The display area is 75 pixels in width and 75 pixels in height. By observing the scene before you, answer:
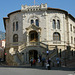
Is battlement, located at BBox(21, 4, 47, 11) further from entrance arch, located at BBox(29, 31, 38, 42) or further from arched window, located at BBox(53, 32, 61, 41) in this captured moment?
arched window, located at BBox(53, 32, 61, 41)

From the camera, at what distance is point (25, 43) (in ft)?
126

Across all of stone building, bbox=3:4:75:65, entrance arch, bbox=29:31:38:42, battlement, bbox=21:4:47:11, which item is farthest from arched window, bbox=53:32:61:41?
battlement, bbox=21:4:47:11

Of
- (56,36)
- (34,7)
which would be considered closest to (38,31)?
(56,36)

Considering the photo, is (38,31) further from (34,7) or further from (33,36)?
(34,7)

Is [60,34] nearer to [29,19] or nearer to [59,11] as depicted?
[59,11]

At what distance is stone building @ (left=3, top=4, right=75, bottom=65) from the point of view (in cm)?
3822

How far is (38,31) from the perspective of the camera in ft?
128

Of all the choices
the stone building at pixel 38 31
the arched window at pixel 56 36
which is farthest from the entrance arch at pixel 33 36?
the arched window at pixel 56 36

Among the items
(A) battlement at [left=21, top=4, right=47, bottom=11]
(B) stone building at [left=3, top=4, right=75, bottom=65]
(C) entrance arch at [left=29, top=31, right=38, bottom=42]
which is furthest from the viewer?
(C) entrance arch at [left=29, top=31, right=38, bottom=42]

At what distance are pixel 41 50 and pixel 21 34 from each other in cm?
689

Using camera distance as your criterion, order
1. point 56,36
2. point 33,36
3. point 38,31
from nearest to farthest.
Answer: point 38,31 < point 56,36 < point 33,36

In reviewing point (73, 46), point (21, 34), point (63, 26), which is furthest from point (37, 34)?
point (73, 46)

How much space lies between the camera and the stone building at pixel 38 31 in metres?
38.2

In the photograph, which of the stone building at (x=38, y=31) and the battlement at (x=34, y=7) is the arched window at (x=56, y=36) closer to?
the stone building at (x=38, y=31)
